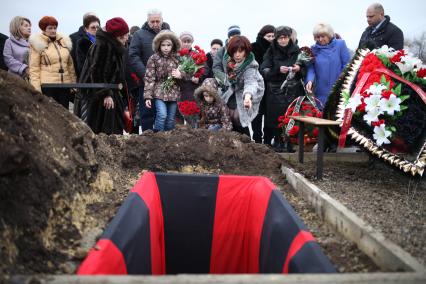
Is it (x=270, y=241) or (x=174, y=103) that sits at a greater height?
(x=174, y=103)

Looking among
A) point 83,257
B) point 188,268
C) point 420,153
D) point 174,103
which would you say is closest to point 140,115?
point 174,103

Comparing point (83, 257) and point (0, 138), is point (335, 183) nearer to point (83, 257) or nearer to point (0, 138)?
point (83, 257)

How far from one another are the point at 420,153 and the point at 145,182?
253cm

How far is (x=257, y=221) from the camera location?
3396mm

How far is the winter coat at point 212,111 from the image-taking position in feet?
18.4

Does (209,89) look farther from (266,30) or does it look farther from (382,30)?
(382,30)

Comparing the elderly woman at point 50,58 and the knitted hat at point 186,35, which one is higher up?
the knitted hat at point 186,35

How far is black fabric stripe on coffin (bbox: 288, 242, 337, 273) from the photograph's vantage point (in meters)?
2.00

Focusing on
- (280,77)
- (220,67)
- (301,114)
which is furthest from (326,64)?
(220,67)

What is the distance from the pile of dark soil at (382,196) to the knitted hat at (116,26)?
2.70 metres

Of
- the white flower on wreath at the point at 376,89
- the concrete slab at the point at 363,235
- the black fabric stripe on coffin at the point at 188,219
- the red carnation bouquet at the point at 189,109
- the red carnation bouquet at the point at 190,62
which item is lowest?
the black fabric stripe on coffin at the point at 188,219

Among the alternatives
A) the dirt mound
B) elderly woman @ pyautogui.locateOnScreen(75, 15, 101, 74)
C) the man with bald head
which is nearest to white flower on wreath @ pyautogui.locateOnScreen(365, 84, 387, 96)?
the dirt mound

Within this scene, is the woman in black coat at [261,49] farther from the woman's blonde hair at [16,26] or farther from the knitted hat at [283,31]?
the woman's blonde hair at [16,26]

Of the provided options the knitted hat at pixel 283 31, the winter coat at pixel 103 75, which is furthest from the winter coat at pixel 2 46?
the knitted hat at pixel 283 31
